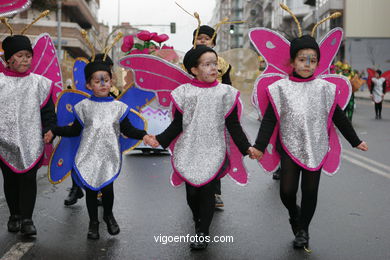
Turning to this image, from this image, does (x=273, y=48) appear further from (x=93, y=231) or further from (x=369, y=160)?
(x=369, y=160)

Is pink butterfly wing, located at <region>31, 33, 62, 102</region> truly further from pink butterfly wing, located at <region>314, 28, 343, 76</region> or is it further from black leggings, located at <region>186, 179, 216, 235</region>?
pink butterfly wing, located at <region>314, 28, 343, 76</region>

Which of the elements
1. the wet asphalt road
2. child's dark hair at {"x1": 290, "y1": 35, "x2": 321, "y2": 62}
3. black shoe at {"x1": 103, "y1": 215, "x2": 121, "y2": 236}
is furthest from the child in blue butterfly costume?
child's dark hair at {"x1": 290, "y1": 35, "x2": 321, "y2": 62}

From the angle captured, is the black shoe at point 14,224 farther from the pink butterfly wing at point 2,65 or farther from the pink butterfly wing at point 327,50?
the pink butterfly wing at point 327,50

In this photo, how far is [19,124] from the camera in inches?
191

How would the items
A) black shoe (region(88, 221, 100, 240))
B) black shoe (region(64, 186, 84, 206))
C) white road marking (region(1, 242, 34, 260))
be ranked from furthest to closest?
black shoe (region(64, 186, 84, 206))
black shoe (region(88, 221, 100, 240))
white road marking (region(1, 242, 34, 260))

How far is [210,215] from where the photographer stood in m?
4.65

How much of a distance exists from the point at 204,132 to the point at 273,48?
1021mm

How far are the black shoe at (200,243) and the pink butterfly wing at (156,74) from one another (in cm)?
121

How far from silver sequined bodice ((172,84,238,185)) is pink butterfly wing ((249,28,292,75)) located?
23.0 inches

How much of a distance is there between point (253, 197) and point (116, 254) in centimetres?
275

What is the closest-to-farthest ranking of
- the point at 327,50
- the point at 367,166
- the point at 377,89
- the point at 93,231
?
the point at 93,231 → the point at 327,50 → the point at 367,166 → the point at 377,89

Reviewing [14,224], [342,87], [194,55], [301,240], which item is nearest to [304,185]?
[301,240]

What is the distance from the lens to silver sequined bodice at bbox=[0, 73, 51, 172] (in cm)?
484

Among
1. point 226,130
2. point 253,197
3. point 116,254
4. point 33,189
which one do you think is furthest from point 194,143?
point 253,197
